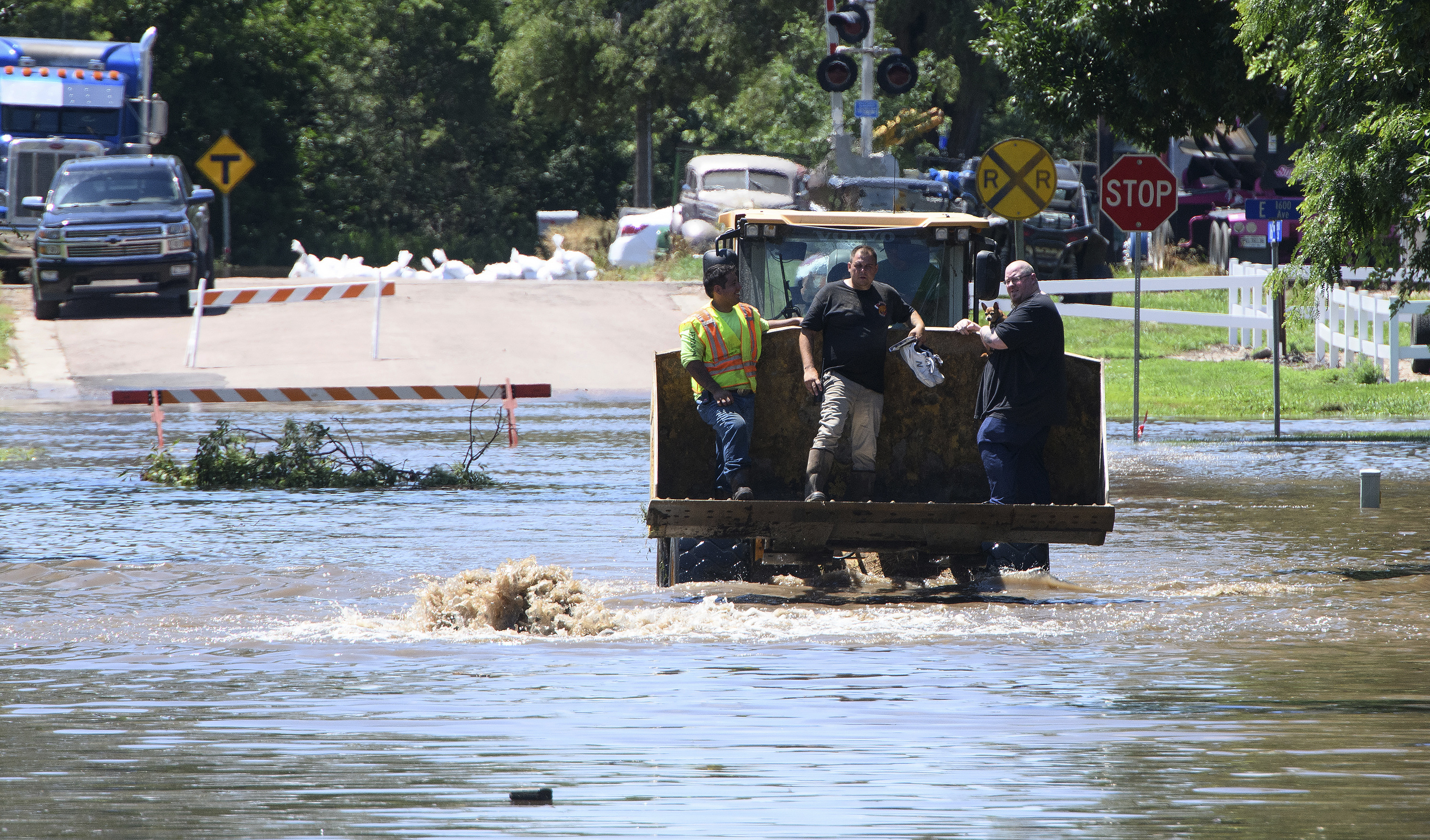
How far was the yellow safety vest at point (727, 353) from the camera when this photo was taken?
10227 millimetres

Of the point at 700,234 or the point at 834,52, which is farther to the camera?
the point at 700,234

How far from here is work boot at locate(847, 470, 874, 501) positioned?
10.4 metres

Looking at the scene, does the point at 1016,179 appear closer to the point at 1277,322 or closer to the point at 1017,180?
the point at 1017,180

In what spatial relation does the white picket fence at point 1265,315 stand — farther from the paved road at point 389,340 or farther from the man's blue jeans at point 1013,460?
the man's blue jeans at point 1013,460

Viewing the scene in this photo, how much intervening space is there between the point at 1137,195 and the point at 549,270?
772 inches

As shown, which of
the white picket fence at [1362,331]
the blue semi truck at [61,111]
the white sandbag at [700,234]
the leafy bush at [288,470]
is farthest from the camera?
the white sandbag at [700,234]

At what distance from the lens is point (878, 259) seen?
39.5 ft

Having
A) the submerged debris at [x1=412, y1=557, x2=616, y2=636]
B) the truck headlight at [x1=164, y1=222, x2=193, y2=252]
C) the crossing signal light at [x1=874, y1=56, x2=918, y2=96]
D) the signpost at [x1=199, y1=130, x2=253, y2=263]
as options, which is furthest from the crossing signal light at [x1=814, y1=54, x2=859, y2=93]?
the submerged debris at [x1=412, y1=557, x2=616, y2=636]

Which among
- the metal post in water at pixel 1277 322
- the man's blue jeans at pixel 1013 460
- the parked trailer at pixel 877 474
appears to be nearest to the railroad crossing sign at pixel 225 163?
the metal post in water at pixel 1277 322

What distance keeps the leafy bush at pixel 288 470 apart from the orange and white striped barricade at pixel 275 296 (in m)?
5.68

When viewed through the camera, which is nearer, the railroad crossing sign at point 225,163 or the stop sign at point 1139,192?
the stop sign at point 1139,192

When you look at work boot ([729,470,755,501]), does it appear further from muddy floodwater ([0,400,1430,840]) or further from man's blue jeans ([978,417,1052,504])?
man's blue jeans ([978,417,1052,504])

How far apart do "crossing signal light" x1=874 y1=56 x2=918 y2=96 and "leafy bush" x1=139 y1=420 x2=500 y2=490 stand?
11646 mm

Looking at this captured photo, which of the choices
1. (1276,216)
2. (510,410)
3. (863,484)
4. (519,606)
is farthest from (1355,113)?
(510,410)
